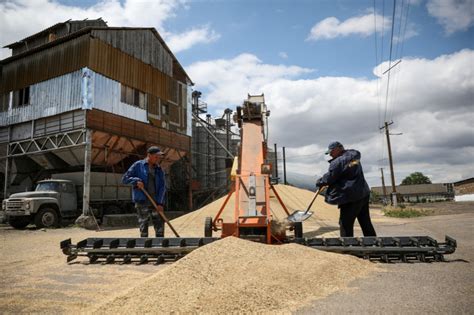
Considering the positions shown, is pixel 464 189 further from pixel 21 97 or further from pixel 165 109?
pixel 21 97

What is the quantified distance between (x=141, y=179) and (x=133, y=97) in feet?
46.9

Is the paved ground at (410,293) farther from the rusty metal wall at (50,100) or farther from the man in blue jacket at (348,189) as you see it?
the rusty metal wall at (50,100)

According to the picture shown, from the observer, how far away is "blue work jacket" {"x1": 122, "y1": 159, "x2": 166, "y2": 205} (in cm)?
614

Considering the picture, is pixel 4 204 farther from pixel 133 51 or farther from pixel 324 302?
pixel 324 302

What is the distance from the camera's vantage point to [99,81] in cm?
1708

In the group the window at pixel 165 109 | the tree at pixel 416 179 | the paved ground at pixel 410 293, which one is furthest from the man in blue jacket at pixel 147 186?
the tree at pixel 416 179

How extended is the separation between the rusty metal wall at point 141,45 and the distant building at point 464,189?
4410cm

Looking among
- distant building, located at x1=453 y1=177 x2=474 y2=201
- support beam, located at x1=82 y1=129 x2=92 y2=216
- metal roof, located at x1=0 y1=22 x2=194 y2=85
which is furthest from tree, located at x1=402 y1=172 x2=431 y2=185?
support beam, located at x1=82 y1=129 x2=92 y2=216

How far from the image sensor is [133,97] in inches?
761

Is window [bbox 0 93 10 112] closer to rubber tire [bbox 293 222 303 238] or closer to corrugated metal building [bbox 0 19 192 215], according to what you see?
corrugated metal building [bbox 0 19 192 215]

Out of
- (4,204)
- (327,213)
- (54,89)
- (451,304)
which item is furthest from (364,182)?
(54,89)

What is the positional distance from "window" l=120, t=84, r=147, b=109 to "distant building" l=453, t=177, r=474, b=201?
45162 millimetres

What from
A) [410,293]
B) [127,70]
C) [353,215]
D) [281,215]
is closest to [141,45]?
[127,70]

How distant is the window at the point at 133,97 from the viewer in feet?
61.0
